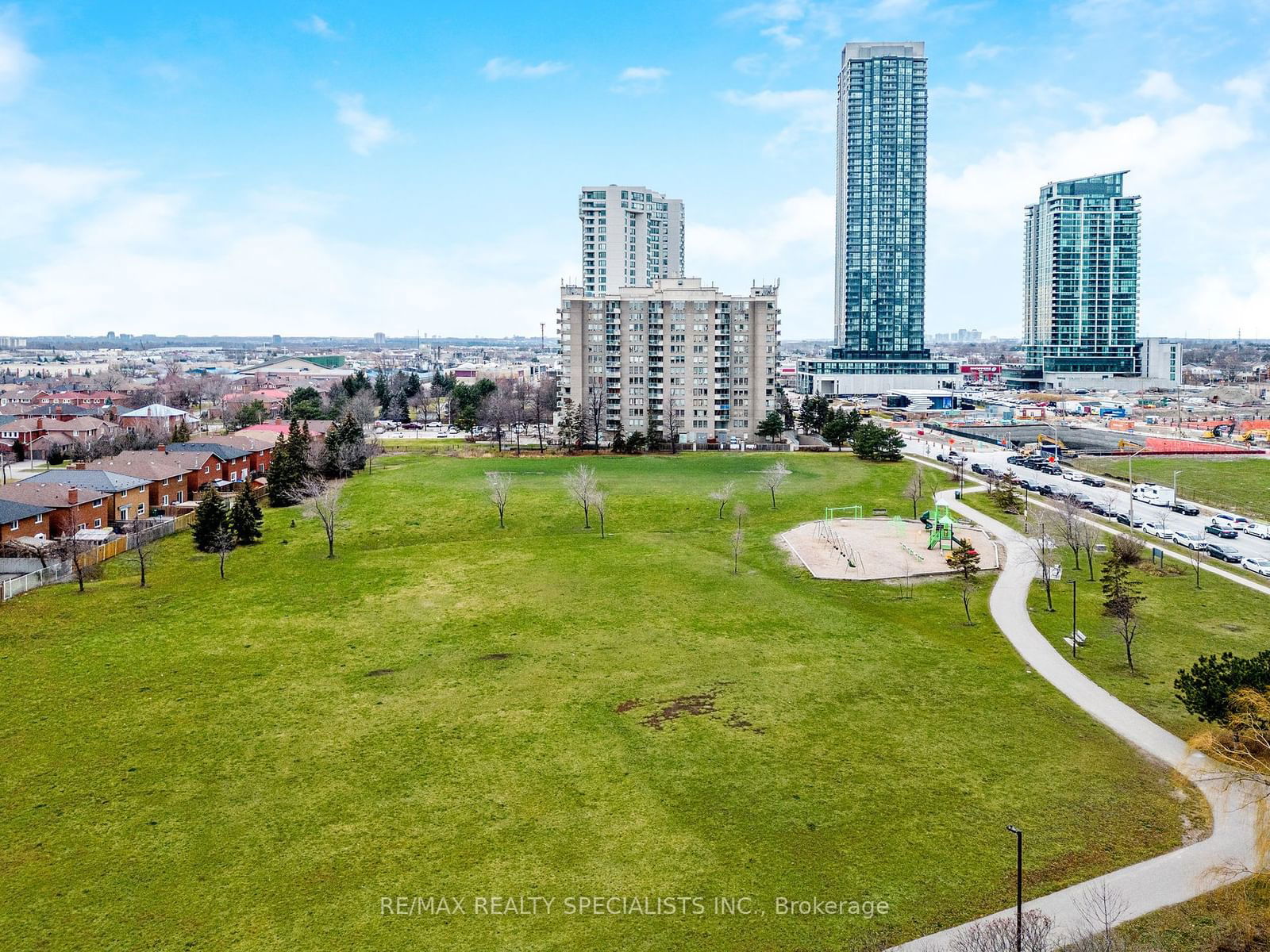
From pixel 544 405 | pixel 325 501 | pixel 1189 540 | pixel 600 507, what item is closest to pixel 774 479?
pixel 600 507

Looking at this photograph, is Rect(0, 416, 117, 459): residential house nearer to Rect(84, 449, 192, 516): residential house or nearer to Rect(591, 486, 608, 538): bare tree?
Rect(84, 449, 192, 516): residential house

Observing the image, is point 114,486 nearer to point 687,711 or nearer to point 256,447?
point 256,447

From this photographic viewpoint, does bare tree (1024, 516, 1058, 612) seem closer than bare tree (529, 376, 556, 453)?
Yes

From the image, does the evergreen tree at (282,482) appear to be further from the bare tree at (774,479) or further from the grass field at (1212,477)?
the grass field at (1212,477)

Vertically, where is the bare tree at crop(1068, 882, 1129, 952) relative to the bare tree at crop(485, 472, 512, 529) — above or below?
below

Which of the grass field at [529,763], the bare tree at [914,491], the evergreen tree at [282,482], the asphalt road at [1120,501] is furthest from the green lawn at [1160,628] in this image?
the evergreen tree at [282,482]

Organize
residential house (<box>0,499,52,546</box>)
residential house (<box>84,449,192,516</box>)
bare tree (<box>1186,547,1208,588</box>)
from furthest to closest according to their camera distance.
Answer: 1. residential house (<box>84,449,192,516</box>)
2. residential house (<box>0,499,52,546</box>)
3. bare tree (<box>1186,547,1208,588</box>)

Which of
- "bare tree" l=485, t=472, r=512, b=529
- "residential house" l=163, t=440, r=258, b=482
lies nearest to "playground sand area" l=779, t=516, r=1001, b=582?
"bare tree" l=485, t=472, r=512, b=529
